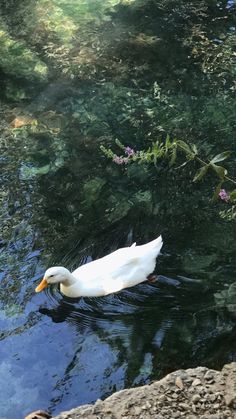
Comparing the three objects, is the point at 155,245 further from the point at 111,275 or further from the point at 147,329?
the point at 147,329

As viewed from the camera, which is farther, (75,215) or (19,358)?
(75,215)

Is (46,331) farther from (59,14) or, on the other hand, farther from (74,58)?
(59,14)

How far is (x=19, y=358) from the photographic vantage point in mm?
4016

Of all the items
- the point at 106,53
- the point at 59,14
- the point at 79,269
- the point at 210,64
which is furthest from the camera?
the point at 59,14

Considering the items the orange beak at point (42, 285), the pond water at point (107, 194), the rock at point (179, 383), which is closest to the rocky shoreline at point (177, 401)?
the rock at point (179, 383)

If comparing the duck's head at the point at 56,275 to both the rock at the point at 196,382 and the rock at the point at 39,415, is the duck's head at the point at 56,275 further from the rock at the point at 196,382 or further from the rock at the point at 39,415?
the rock at the point at 196,382

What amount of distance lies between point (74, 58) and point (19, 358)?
405 centimetres

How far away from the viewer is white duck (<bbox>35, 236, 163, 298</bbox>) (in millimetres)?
4367

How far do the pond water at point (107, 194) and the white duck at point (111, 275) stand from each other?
0.07 meters

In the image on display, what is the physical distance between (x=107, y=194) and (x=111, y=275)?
1.04m

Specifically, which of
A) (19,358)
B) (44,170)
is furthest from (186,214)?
(19,358)

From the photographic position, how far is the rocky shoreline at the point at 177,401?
3.17 m

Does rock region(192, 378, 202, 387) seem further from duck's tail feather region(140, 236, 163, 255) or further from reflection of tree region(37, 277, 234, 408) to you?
duck's tail feather region(140, 236, 163, 255)

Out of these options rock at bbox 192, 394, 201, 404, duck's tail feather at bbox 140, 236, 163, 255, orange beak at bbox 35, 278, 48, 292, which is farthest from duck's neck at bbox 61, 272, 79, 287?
rock at bbox 192, 394, 201, 404
